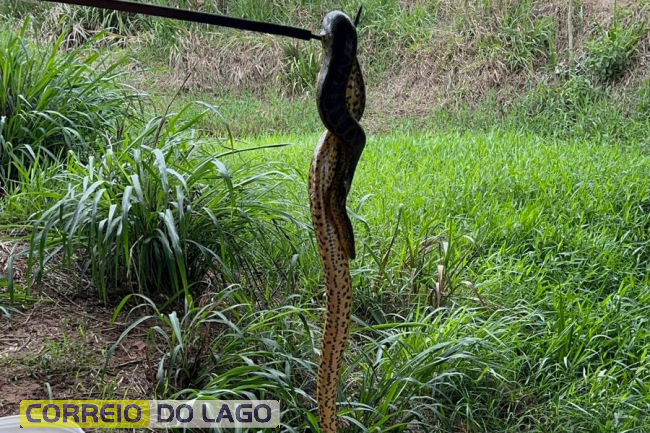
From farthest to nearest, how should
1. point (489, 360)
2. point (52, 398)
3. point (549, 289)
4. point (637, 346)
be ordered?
point (549, 289)
point (637, 346)
point (489, 360)
point (52, 398)

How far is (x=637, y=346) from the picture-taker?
9.02ft

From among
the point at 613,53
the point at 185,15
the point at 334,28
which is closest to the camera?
the point at 185,15

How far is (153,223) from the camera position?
8.26 feet

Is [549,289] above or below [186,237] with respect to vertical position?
below

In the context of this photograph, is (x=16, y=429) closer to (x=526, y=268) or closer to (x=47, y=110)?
(x=47, y=110)

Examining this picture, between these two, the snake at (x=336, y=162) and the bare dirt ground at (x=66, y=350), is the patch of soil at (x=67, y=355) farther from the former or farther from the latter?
the snake at (x=336, y=162)

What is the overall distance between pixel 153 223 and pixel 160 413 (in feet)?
2.27

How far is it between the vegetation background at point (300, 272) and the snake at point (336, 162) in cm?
63

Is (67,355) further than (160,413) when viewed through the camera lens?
Yes

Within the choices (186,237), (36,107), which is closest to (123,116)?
(36,107)

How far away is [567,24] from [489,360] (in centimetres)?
531

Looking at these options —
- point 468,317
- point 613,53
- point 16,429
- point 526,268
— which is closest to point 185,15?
point 16,429

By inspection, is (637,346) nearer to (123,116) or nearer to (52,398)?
(52,398)

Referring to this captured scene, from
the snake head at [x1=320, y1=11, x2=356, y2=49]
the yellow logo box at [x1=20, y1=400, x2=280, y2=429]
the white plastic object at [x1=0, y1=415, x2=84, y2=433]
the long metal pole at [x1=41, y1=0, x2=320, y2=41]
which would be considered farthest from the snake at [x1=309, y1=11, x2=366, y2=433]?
the white plastic object at [x1=0, y1=415, x2=84, y2=433]
